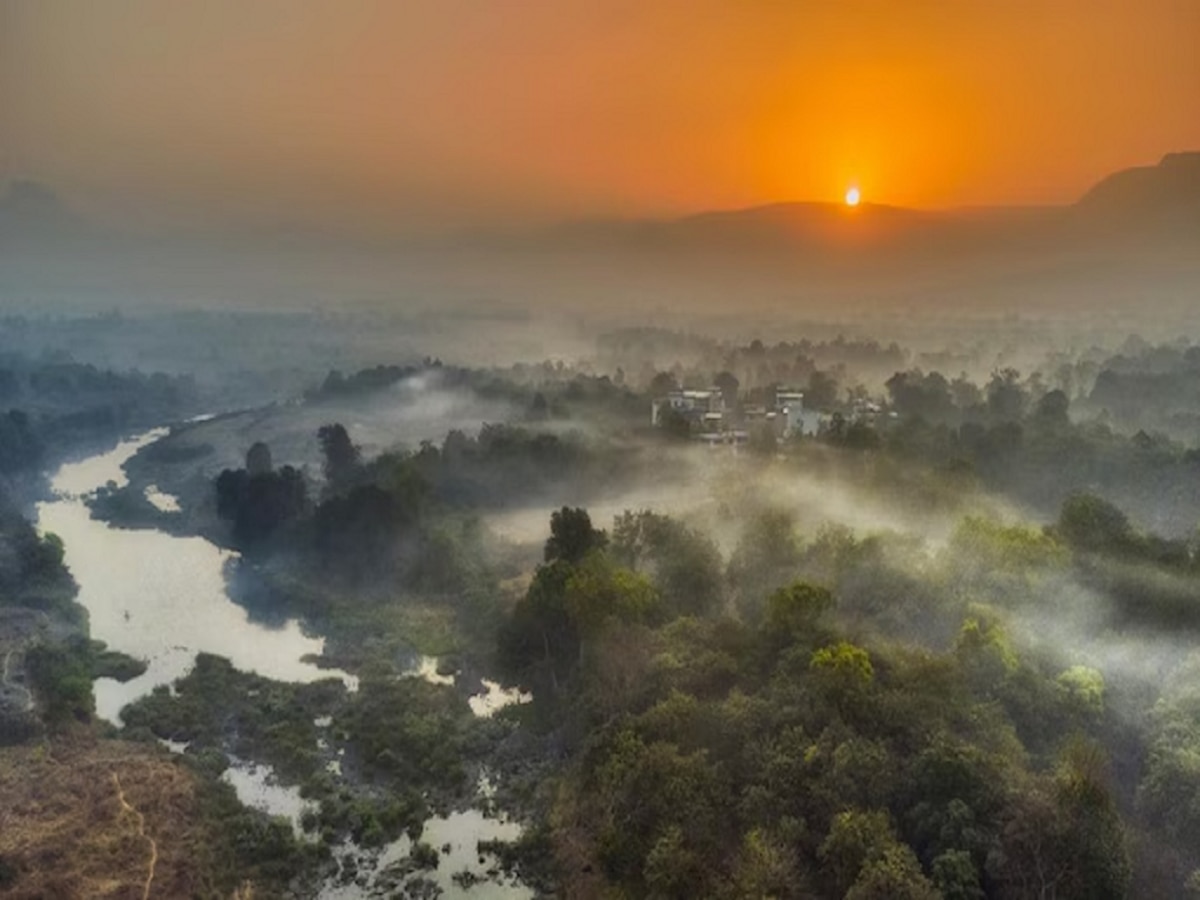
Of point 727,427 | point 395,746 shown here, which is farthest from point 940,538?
point 727,427

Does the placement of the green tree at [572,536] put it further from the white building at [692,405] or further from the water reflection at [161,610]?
the white building at [692,405]

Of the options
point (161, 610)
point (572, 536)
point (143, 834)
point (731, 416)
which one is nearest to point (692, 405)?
point (731, 416)

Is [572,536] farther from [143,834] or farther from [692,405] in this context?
[692,405]

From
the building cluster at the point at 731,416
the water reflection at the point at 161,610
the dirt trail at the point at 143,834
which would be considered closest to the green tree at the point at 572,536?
the water reflection at the point at 161,610

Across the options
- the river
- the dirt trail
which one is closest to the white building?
the river

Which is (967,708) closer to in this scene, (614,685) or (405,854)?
(614,685)

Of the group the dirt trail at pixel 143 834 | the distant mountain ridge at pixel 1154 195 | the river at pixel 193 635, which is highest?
the distant mountain ridge at pixel 1154 195
